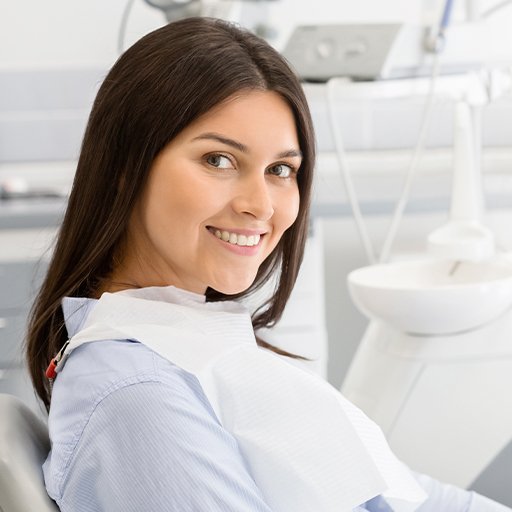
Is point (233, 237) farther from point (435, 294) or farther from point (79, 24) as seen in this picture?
point (79, 24)

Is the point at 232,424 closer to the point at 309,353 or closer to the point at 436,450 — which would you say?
the point at 436,450

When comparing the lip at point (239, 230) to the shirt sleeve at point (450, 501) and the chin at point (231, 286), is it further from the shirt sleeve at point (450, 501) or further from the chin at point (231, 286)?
the shirt sleeve at point (450, 501)

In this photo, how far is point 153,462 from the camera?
2.44 ft

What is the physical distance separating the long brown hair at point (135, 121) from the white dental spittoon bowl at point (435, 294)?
760mm

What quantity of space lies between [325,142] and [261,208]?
201 cm

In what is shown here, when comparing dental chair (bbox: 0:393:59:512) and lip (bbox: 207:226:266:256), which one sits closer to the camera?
dental chair (bbox: 0:393:59:512)

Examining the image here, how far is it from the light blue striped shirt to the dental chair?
0.02 metres

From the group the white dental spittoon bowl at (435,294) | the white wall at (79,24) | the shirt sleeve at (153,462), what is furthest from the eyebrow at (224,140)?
the white wall at (79,24)

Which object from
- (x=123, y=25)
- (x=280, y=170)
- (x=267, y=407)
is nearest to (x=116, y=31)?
(x=123, y=25)

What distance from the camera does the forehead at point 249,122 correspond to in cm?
97

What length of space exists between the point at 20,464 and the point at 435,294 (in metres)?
1.11

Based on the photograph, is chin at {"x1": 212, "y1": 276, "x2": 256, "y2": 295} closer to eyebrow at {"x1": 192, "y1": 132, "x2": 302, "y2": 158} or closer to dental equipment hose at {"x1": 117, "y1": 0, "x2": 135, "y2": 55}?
eyebrow at {"x1": 192, "y1": 132, "x2": 302, "y2": 158}

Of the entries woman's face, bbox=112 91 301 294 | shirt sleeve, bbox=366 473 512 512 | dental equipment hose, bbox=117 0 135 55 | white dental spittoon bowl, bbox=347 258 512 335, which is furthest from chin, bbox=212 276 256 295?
dental equipment hose, bbox=117 0 135 55

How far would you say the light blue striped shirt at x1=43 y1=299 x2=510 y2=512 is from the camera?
2.43 feet
